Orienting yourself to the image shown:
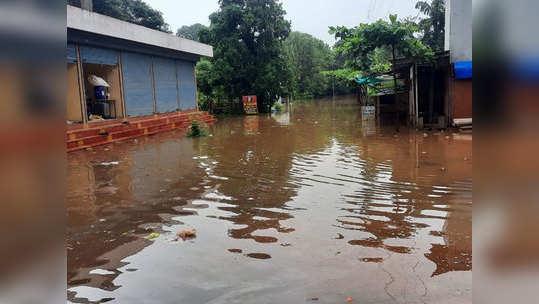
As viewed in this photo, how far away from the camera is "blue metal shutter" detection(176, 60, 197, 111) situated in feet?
69.5

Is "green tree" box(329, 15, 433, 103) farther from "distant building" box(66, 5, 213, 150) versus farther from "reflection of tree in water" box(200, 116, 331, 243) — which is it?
"distant building" box(66, 5, 213, 150)

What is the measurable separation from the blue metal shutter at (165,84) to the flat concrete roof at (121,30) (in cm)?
96

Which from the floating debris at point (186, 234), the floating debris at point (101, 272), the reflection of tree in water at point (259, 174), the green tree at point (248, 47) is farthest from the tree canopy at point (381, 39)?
the floating debris at point (101, 272)

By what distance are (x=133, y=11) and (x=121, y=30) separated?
82.3 feet

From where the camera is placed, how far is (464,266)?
11.7 feet

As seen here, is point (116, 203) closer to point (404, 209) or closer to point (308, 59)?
point (404, 209)

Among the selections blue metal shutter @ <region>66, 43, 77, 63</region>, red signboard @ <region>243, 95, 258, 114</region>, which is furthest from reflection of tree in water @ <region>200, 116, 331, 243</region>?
red signboard @ <region>243, 95, 258, 114</region>

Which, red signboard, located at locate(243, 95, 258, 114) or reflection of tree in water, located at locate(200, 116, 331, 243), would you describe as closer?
reflection of tree in water, located at locate(200, 116, 331, 243)

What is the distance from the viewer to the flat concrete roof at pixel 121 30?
1259 centimetres

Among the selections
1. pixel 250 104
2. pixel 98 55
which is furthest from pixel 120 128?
pixel 250 104

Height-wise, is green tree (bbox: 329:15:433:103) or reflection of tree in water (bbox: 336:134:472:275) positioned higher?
green tree (bbox: 329:15:433:103)

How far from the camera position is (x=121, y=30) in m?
15.0

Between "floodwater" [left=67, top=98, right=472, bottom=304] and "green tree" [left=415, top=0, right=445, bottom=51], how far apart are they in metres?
25.5

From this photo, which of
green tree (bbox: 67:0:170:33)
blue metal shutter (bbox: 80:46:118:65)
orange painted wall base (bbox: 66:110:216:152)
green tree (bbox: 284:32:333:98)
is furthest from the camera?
green tree (bbox: 284:32:333:98)
